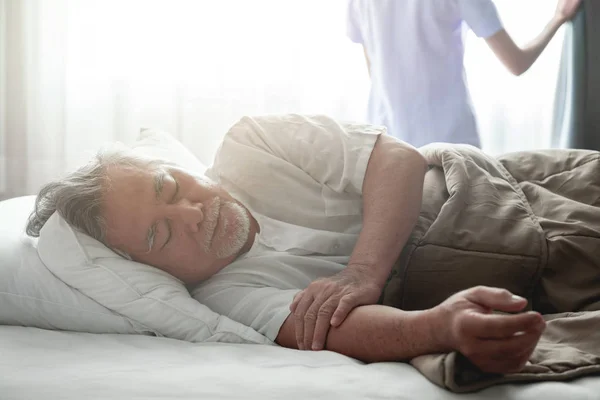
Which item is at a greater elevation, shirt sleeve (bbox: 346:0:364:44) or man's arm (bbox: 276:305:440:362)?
shirt sleeve (bbox: 346:0:364:44)

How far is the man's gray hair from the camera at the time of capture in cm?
132

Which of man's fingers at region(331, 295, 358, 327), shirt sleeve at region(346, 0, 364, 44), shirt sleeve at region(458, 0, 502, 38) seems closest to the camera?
man's fingers at region(331, 295, 358, 327)

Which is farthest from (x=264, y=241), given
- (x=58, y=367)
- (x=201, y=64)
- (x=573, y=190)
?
(x=201, y=64)

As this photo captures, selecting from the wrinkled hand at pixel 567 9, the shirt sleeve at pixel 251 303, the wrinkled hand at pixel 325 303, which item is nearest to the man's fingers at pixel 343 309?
the wrinkled hand at pixel 325 303

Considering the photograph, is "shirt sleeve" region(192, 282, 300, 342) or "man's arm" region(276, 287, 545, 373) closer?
"man's arm" region(276, 287, 545, 373)

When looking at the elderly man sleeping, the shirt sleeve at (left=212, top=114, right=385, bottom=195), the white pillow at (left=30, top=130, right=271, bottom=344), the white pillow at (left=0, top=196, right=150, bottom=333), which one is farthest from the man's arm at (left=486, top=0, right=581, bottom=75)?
the white pillow at (left=0, top=196, right=150, bottom=333)

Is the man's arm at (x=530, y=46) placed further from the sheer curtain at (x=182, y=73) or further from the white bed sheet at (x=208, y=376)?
the white bed sheet at (x=208, y=376)

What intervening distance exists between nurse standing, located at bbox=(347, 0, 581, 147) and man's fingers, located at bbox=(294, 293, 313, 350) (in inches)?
42.6

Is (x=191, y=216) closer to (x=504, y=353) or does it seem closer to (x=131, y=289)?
(x=131, y=289)

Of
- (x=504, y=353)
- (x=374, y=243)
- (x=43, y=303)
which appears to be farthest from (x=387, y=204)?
(x=43, y=303)

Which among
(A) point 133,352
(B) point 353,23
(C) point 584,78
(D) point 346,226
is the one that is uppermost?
(B) point 353,23

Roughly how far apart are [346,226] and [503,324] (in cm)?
64

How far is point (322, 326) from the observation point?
113cm

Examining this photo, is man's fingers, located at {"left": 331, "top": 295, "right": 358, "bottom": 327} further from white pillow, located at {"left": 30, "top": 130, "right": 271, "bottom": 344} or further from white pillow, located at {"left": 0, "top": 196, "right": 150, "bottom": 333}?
white pillow, located at {"left": 0, "top": 196, "right": 150, "bottom": 333}
